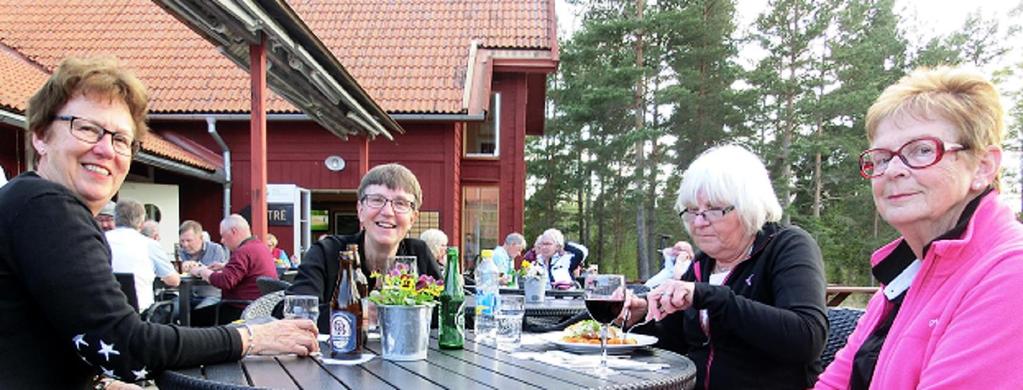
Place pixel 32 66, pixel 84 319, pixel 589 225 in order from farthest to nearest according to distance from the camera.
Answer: pixel 589 225, pixel 32 66, pixel 84 319

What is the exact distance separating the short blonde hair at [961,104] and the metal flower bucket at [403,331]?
1.12m

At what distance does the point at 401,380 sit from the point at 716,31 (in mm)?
21308

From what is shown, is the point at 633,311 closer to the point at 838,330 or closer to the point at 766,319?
the point at 766,319

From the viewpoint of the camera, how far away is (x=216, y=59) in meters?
12.4

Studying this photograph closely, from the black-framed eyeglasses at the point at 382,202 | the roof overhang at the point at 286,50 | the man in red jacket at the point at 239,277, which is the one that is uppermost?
the roof overhang at the point at 286,50

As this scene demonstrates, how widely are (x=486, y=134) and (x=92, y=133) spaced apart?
11.7m

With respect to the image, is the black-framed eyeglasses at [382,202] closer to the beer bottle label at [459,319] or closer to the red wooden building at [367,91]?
the beer bottle label at [459,319]

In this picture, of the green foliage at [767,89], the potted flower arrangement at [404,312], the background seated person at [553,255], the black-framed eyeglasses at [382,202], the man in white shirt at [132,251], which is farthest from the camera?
the green foliage at [767,89]

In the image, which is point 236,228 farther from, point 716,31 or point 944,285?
point 716,31

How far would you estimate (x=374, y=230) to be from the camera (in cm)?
243

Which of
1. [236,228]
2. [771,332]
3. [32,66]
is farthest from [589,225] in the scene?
[771,332]

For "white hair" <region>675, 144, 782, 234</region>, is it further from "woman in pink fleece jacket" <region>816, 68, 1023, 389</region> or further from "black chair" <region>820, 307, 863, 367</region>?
"woman in pink fleece jacket" <region>816, 68, 1023, 389</region>

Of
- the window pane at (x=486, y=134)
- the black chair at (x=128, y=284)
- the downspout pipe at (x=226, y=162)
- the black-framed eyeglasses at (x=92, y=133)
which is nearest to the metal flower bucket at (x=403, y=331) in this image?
the black-framed eyeglasses at (x=92, y=133)

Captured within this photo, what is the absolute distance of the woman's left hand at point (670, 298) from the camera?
71.6 inches
